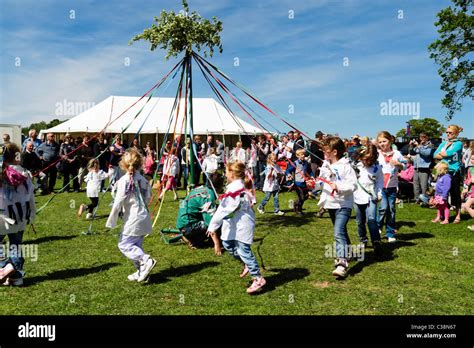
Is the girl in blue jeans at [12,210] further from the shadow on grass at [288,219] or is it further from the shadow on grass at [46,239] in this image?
the shadow on grass at [288,219]

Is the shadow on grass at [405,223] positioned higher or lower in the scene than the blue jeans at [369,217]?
lower

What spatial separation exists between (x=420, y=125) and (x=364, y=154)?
5164 inches

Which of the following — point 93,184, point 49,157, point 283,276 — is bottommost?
point 283,276

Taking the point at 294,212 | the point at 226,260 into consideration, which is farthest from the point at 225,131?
the point at 226,260

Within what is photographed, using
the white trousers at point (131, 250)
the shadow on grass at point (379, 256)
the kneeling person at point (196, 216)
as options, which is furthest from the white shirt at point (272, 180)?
the white trousers at point (131, 250)

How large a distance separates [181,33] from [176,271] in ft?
13.5

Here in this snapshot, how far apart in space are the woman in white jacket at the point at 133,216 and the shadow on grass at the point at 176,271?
23cm

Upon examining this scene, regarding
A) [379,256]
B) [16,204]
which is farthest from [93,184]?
[379,256]

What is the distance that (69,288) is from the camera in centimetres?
481

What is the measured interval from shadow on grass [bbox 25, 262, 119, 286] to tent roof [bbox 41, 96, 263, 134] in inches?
612

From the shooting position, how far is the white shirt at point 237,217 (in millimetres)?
4680

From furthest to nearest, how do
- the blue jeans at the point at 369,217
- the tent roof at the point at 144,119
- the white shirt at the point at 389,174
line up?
the tent roof at the point at 144,119
the white shirt at the point at 389,174
the blue jeans at the point at 369,217

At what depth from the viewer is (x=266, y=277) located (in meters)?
5.20

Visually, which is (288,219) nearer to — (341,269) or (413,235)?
(413,235)
